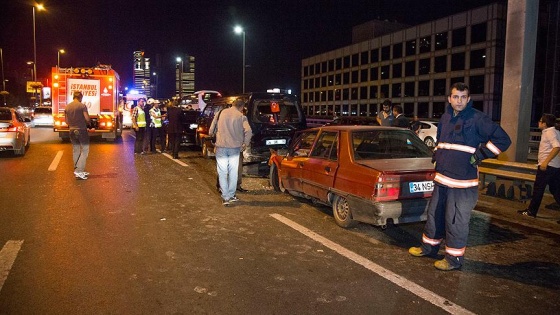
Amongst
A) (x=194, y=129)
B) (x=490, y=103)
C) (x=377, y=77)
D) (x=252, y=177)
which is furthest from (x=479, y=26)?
(x=252, y=177)

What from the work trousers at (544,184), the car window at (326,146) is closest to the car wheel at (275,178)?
the car window at (326,146)

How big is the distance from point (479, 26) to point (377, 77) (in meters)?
21.1

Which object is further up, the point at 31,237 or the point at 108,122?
the point at 108,122

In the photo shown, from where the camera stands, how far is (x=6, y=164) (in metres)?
12.2

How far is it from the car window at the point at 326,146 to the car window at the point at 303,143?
0.68ft

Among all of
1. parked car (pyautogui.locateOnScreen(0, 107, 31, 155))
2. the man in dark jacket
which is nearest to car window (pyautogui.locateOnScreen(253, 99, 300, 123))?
the man in dark jacket

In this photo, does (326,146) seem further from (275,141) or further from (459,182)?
(275,141)

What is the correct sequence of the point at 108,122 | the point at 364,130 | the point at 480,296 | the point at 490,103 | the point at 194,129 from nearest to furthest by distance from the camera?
the point at 480,296 → the point at 364,130 → the point at 194,129 → the point at 108,122 → the point at 490,103

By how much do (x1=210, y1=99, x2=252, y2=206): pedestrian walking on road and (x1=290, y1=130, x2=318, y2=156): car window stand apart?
826 millimetres

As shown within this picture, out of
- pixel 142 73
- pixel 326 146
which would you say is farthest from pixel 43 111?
pixel 142 73

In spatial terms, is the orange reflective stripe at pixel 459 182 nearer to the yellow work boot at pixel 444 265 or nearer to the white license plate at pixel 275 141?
the yellow work boot at pixel 444 265

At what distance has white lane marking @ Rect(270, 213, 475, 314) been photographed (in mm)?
3852

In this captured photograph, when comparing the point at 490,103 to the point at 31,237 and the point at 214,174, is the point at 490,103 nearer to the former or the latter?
the point at 214,174

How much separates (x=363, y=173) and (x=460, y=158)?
1.40m
